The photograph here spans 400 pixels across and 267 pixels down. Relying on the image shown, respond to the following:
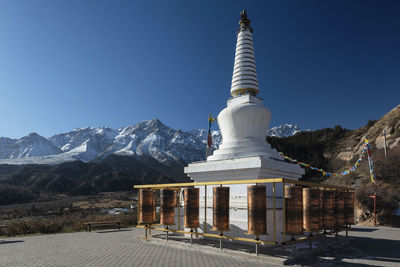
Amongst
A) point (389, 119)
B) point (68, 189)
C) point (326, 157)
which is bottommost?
point (68, 189)

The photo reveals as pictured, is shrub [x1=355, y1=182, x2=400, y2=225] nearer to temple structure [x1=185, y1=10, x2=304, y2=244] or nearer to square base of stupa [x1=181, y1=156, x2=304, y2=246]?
temple structure [x1=185, y1=10, x2=304, y2=244]

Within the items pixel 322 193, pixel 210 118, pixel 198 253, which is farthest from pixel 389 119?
pixel 198 253

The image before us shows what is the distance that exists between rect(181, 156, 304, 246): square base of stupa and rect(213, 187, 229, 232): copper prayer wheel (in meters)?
0.68

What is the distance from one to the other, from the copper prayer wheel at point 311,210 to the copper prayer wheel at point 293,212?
477mm

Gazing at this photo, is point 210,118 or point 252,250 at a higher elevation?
point 210,118

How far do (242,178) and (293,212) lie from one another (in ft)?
11.0

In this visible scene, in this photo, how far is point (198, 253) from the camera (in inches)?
377

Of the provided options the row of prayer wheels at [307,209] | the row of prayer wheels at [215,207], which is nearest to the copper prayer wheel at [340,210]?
the row of prayer wheels at [307,209]

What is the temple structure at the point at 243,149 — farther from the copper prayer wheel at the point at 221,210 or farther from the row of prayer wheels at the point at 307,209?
the row of prayer wheels at the point at 307,209

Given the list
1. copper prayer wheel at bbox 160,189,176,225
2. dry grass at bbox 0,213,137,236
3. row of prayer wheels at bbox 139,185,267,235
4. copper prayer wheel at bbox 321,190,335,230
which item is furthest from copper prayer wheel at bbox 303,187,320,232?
dry grass at bbox 0,213,137,236

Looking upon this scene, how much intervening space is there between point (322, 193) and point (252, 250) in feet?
10.4

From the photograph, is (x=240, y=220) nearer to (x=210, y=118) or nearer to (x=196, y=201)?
(x=196, y=201)

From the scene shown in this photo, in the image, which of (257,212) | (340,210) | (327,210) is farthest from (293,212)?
(340,210)

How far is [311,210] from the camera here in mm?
9133
